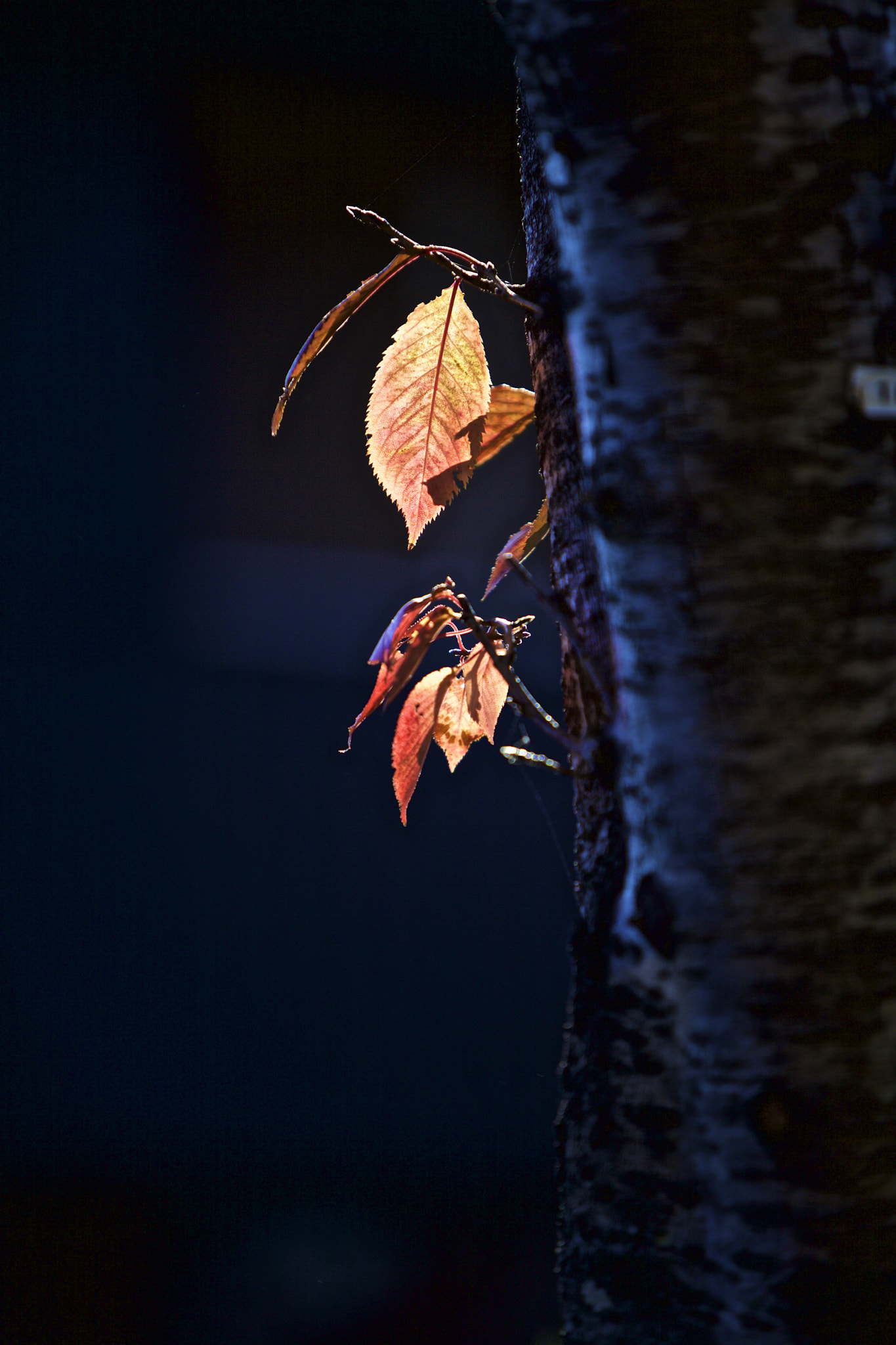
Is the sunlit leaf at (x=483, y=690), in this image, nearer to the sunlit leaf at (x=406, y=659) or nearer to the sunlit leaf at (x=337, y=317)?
the sunlit leaf at (x=406, y=659)

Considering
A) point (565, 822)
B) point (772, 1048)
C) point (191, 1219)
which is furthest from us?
point (565, 822)

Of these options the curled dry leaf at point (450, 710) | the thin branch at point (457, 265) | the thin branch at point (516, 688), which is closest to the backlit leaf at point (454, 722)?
the curled dry leaf at point (450, 710)

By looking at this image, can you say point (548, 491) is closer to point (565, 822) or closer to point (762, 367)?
point (762, 367)

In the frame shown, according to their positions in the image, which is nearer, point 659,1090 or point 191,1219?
point 659,1090

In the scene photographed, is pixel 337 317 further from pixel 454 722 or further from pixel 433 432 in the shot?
pixel 454 722

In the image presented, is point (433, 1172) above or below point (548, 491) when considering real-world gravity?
below

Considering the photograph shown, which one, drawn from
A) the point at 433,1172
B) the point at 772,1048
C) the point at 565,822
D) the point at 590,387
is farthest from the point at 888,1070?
the point at 433,1172

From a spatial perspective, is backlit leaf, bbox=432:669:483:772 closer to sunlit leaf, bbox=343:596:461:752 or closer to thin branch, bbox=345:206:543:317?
sunlit leaf, bbox=343:596:461:752

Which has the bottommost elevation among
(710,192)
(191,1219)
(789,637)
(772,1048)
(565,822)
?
(191,1219)
